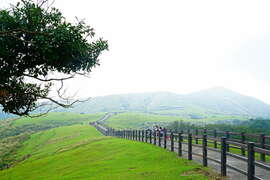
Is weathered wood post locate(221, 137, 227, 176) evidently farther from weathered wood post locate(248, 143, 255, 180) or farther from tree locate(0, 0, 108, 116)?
tree locate(0, 0, 108, 116)

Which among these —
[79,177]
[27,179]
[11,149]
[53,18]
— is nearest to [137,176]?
[79,177]

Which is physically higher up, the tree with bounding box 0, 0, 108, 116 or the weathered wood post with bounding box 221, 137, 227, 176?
the tree with bounding box 0, 0, 108, 116

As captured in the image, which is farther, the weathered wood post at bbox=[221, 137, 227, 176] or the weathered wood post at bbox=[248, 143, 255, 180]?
the weathered wood post at bbox=[221, 137, 227, 176]

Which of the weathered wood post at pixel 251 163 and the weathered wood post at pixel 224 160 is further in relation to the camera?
the weathered wood post at pixel 224 160

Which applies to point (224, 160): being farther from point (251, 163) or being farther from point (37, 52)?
point (37, 52)

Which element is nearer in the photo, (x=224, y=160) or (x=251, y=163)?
(x=251, y=163)

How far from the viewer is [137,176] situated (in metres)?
13.1

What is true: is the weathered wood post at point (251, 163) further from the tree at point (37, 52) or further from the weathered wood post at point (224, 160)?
the tree at point (37, 52)

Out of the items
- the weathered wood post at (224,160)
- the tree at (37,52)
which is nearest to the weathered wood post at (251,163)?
the weathered wood post at (224,160)

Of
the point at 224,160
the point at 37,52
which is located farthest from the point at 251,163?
the point at 37,52

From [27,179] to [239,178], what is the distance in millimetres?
15943

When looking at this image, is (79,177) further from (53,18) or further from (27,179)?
(53,18)

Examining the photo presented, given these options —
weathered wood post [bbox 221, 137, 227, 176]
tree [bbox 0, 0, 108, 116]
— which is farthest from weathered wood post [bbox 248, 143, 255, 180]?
tree [bbox 0, 0, 108, 116]

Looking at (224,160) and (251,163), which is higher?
(251,163)
